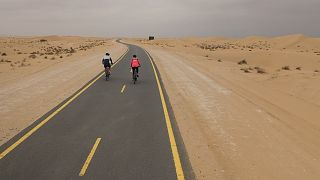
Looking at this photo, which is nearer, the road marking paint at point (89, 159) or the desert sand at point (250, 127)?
the road marking paint at point (89, 159)

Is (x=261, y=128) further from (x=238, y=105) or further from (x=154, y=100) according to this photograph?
(x=154, y=100)

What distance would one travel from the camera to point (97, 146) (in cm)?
948

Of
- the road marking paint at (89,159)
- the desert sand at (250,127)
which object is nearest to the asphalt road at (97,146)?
the road marking paint at (89,159)

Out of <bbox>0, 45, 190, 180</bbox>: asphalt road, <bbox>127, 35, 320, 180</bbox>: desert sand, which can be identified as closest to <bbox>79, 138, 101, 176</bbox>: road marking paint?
<bbox>0, 45, 190, 180</bbox>: asphalt road

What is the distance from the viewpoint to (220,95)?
1717 cm

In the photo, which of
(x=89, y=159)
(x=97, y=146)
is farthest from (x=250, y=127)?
(x=89, y=159)

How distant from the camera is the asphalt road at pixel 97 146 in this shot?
25.5 feet

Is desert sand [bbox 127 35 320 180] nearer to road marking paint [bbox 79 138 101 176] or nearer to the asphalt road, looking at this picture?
the asphalt road

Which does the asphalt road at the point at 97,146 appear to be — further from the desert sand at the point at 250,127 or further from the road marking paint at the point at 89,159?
the desert sand at the point at 250,127

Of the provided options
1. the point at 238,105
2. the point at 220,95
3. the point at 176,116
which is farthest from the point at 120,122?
the point at 220,95

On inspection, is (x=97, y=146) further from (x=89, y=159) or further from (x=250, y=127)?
(x=250, y=127)

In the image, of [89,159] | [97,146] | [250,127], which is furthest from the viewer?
[250,127]

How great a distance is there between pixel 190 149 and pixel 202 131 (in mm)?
1773

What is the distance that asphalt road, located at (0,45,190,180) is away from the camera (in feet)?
25.5
